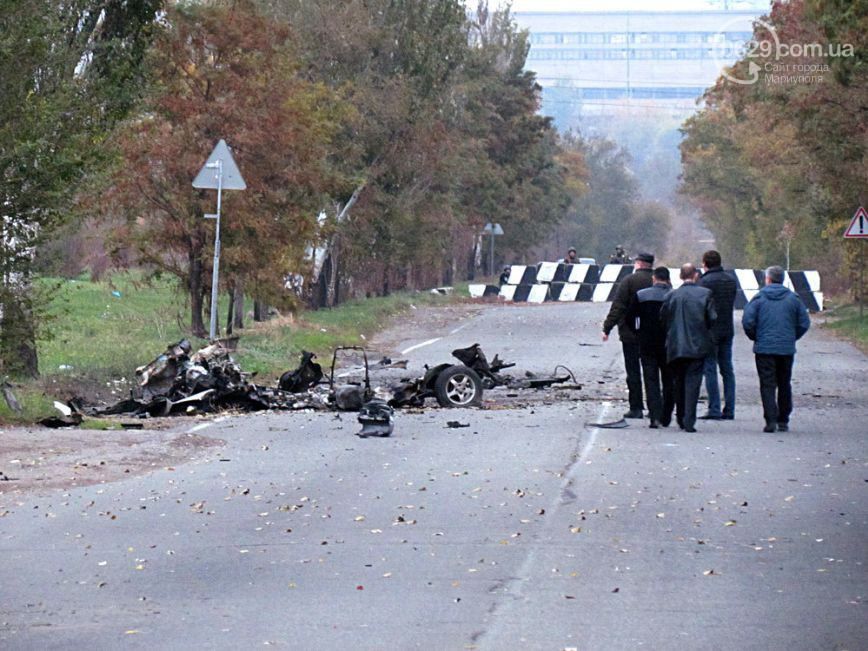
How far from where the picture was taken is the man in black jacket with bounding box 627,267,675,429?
15742 mm

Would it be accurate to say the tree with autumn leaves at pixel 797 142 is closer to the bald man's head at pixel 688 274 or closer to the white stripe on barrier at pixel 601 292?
the white stripe on barrier at pixel 601 292

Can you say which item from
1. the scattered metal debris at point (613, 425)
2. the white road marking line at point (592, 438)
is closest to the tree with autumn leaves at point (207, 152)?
the white road marking line at point (592, 438)

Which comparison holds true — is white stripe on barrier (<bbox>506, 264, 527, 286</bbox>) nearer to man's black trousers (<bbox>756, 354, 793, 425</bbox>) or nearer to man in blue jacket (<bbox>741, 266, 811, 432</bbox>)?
man in blue jacket (<bbox>741, 266, 811, 432</bbox>)

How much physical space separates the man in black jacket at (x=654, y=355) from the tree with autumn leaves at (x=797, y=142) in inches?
287

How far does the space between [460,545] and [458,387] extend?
8.61m

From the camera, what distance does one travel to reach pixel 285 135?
89.9 feet

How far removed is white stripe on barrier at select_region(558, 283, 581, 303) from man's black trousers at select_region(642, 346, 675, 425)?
36256mm

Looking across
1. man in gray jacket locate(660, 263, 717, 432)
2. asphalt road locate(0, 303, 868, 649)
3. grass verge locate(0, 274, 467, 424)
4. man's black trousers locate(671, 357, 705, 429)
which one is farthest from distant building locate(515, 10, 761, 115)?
asphalt road locate(0, 303, 868, 649)

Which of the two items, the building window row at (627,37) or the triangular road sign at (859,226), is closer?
the triangular road sign at (859,226)

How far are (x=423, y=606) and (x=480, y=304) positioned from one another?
4272 cm

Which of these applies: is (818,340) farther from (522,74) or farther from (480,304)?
(522,74)

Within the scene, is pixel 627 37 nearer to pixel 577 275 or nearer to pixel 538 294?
pixel 577 275

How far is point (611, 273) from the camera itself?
51625mm

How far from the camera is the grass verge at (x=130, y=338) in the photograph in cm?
1881
